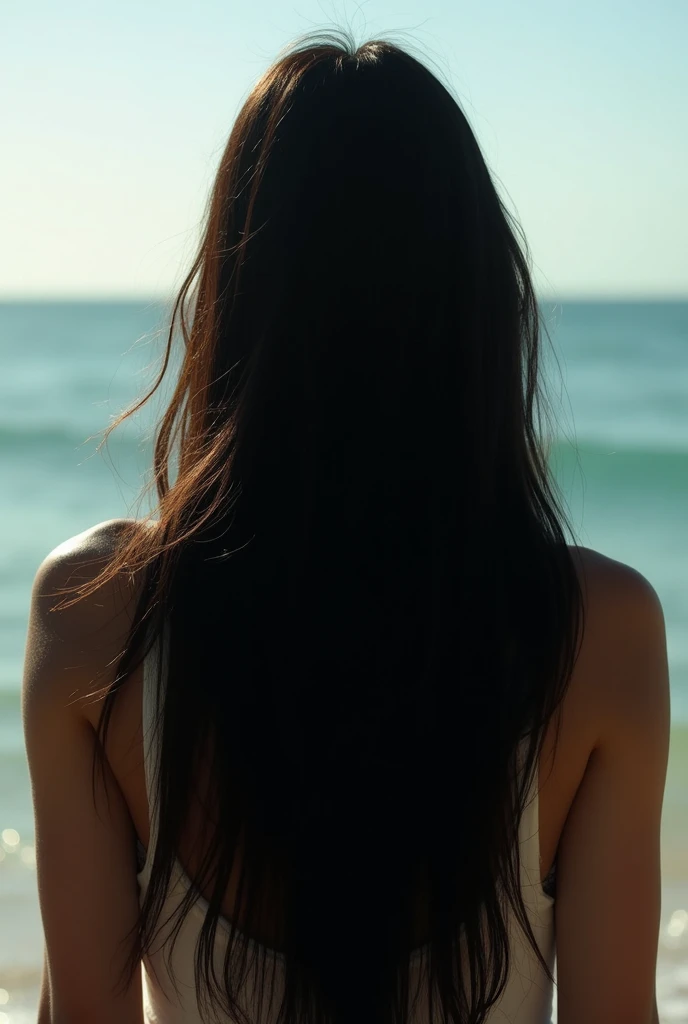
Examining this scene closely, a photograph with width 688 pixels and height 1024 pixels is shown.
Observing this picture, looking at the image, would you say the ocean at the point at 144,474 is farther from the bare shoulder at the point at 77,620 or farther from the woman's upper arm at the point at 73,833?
the bare shoulder at the point at 77,620

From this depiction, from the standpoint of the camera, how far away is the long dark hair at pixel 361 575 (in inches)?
35.1

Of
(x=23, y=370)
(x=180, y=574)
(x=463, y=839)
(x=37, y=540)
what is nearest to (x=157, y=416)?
(x=180, y=574)

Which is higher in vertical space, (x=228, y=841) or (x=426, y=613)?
(x=426, y=613)

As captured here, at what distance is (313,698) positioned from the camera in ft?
2.95

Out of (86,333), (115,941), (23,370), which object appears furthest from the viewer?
(86,333)

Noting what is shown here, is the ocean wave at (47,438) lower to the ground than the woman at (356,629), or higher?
higher

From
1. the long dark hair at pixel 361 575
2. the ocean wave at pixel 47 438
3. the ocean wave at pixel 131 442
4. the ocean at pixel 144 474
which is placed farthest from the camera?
the ocean wave at pixel 47 438

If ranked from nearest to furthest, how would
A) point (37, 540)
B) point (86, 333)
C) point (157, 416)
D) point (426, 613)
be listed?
point (426, 613), point (157, 416), point (37, 540), point (86, 333)

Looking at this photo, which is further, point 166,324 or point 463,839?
point 166,324

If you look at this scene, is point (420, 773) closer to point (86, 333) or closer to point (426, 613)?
point (426, 613)

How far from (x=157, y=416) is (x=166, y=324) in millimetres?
120

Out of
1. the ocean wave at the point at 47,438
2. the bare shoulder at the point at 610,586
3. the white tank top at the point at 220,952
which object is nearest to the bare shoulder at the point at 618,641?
the bare shoulder at the point at 610,586

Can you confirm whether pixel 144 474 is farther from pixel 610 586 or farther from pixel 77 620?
pixel 610 586

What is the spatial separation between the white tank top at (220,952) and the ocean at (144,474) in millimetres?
122
